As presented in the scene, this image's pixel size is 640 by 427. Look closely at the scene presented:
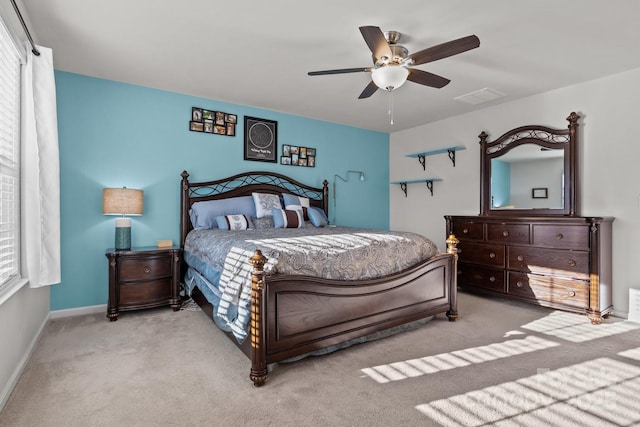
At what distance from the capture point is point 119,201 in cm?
318

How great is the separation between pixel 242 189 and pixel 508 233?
10.4 feet

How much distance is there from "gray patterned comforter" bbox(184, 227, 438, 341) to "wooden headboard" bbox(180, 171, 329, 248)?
984mm

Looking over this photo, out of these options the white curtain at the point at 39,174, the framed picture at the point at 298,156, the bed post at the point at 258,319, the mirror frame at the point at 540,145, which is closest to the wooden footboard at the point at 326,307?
the bed post at the point at 258,319

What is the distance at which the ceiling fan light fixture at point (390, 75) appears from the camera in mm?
2457

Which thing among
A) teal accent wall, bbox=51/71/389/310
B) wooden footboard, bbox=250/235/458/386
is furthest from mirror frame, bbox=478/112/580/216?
teal accent wall, bbox=51/71/389/310

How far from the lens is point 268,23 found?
7.90 feet

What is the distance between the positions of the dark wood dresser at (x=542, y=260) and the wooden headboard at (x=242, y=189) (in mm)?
2008

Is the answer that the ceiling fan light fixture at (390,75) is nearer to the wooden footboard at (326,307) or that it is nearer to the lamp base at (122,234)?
the wooden footboard at (326,307)

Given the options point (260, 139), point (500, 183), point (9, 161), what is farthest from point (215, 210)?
point (500, 183)

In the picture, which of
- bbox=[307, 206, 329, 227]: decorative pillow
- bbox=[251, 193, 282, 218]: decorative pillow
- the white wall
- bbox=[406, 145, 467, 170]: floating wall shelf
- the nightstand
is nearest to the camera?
the nightstand

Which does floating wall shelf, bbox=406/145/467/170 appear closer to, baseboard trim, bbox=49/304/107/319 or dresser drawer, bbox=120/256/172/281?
dresser drawer, bbox=120/256/172/281

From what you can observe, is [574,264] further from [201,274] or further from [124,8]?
[124,8]

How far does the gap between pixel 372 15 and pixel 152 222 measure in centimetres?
301

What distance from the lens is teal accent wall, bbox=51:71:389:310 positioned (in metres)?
3.27
